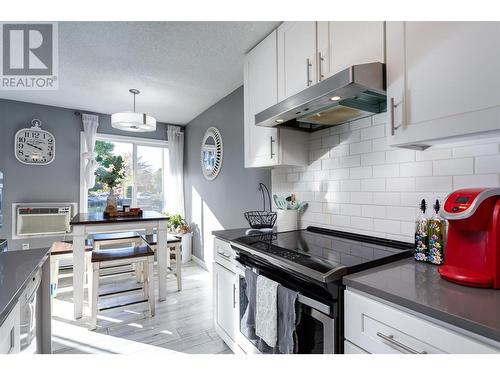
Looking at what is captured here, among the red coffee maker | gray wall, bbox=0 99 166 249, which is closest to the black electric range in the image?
the red coffee maker

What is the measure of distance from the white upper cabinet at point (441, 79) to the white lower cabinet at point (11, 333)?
63.2 inches

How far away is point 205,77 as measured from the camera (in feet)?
9.07

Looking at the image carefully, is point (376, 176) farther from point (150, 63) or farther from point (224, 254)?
point (150, 63)

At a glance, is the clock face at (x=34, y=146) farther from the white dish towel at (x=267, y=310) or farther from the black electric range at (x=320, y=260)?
the white dish towel at (x=267, y=310)

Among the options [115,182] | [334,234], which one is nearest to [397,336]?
[334,234]

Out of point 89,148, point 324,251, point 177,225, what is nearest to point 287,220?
point 324,251

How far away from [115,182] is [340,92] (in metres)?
2.45

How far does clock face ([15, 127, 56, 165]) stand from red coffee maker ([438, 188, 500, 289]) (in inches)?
188

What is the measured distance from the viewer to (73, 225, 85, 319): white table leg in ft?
7.62

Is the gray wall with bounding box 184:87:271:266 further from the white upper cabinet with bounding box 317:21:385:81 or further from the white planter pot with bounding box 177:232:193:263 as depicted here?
the white upper cabinet with bounding box 317:21:385:81

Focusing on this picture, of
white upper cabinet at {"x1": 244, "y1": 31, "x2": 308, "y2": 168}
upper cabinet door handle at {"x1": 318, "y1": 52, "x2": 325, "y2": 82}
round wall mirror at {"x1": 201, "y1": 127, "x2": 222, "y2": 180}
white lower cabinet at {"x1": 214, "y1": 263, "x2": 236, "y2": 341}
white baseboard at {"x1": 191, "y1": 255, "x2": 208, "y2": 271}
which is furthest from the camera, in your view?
white baseboard at {"x1": 191, "y1": 255, "x2": 208, "y2": 271}

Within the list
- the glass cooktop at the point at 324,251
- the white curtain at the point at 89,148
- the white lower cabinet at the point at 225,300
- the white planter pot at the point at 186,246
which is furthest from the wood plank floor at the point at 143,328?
the white curtain at the point at 89,148

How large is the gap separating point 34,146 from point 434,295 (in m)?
4.84

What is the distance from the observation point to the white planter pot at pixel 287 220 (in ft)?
6.46
